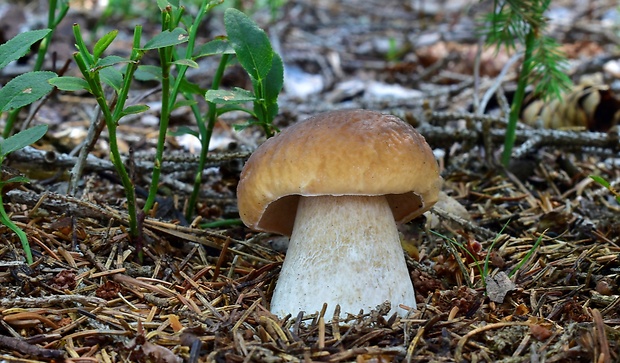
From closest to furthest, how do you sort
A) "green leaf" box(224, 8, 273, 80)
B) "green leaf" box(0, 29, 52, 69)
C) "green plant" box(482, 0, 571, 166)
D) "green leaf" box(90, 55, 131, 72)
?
"green leaf" box(90, 55, 131, 72)
"green leaf" box(0, 29, 52, 69)
"green leaf" box(224, 8, 273, 80)
"green plant" box(482, 0, 571, 166)

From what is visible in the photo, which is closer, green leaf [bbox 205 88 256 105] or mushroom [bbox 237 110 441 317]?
mushroom [bbox 237 110 441 317]

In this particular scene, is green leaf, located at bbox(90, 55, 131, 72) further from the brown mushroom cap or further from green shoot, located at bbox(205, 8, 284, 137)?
the brown mushroom cap

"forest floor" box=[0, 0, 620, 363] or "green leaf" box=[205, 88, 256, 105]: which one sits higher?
"green leaf" box=[205, 88, 256, 105]

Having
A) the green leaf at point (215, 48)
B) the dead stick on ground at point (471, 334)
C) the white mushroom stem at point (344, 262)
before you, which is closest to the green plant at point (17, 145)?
the green leaf at point (215, 48)

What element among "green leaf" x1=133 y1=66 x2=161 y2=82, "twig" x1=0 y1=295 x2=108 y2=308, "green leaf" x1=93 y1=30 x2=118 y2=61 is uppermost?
"green leaf" x1=93 y1=30 x2=118 y2=61

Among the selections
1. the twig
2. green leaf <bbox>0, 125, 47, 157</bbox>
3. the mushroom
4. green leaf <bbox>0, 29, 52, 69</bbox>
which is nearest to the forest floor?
the twig

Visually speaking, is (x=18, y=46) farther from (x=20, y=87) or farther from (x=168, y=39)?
(x=168, y=39)

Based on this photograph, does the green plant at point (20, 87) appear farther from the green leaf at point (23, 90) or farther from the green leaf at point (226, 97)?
the green leaf at point (226, 97)
